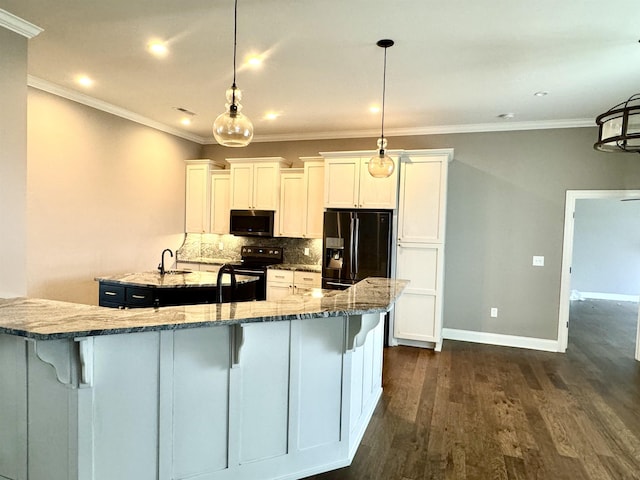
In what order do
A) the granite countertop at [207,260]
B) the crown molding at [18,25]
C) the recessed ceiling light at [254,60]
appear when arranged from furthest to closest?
the granite countertop at [207,260] → the recessed ceiling light at [254,60] → the crown molding at [18,25]

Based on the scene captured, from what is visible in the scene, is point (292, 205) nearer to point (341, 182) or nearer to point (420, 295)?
point (341, 182)

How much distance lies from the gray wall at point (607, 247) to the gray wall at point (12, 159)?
33.0 feet

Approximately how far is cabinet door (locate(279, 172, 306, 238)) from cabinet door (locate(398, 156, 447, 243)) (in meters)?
1.50

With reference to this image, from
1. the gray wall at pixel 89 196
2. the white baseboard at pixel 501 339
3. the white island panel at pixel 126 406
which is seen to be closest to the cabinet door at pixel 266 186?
the gray wall at pixel 89 196

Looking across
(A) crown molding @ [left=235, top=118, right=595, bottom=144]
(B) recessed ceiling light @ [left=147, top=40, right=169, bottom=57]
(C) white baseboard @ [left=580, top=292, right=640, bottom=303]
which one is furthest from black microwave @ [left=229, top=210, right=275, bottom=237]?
(C) white baseboard @ [left=580, top=292, right=640, bottom=303]

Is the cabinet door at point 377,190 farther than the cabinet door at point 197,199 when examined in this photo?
No

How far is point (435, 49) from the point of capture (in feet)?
9.54

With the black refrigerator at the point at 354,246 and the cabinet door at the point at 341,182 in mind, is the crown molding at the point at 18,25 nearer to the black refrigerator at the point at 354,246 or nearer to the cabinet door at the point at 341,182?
the cabinet door at the point at 341,182

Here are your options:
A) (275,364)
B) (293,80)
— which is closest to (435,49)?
(293,80)

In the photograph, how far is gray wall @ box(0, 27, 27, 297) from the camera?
8.45ft

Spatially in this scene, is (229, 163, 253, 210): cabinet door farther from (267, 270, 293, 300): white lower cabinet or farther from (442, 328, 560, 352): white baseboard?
(442, 328, 560, 352): white baseboard

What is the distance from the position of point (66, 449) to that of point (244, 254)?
4263mm

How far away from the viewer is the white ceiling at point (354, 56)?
245cm

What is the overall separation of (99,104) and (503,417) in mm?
5252
